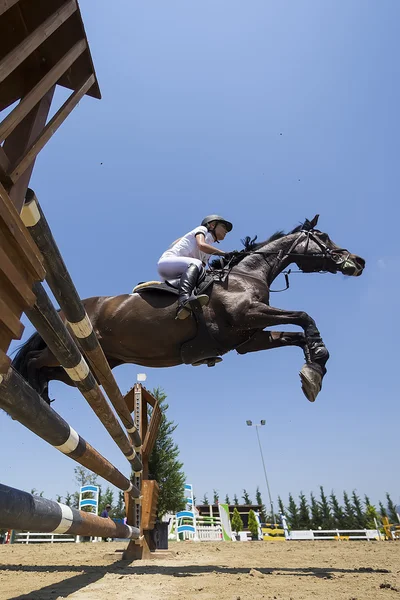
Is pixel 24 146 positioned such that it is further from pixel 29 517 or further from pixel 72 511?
pixel 72 511

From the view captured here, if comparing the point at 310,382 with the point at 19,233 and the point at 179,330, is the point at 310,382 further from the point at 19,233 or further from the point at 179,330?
the point at 19,233

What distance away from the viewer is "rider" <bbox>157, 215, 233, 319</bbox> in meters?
3.41

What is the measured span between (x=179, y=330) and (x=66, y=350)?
6.25ft

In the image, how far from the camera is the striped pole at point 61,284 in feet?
3.67

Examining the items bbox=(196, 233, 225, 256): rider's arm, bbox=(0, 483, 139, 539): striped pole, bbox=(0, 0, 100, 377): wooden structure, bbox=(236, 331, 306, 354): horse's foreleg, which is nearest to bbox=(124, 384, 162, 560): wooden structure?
bbox=(236, 331, 306, 354): horse's foreleg

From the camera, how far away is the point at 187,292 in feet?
11.1

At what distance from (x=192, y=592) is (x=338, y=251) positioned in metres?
3.42

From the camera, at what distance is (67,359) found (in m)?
1.67

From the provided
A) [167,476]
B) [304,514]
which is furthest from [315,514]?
[167,476]

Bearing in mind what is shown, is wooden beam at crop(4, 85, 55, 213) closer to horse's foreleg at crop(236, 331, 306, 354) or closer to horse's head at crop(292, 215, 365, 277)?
horse's foreleg at crop(236, 331, 306, 354)

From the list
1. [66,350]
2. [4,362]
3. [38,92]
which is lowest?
[4,362]

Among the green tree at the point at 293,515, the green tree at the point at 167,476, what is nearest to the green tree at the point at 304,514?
the green tree at the point at 293,515

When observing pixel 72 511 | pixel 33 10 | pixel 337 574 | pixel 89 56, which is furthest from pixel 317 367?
pixel 33 10

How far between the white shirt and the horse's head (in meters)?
1.13
